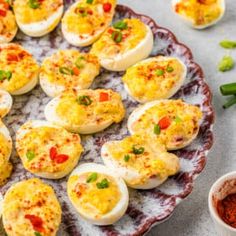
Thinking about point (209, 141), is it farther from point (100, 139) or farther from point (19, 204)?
point (19, 204)

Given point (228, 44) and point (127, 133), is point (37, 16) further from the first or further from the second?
point (228, 44)

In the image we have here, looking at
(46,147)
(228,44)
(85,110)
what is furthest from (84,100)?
(228,44)

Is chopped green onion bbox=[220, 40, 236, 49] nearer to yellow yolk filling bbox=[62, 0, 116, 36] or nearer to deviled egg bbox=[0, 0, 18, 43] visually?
yellow yolk filling bbox=[62, 0, 116, 36]

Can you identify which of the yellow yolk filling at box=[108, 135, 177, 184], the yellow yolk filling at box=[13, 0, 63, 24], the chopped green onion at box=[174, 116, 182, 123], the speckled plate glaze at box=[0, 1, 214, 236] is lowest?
the speckled plate glaze at box=[0, 1, 214, 236]

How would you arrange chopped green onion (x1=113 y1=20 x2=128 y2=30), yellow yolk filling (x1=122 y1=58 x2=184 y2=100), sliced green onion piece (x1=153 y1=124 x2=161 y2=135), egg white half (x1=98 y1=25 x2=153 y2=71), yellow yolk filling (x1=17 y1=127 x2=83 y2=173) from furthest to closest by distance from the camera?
chopped green onion (x1=113 y1=20 x2=128 y2=30)
egg white half (x1=98 y1=25 x2=153 y2=71)
yellow yolk filling (x1=122 y1=58 x2=184 y2=100)
sliced green onion piece (x1=153 y1=124 x2=161 y2=135)
yellow yolk filling (x1=17 y1=127 x2=83 y2=173)

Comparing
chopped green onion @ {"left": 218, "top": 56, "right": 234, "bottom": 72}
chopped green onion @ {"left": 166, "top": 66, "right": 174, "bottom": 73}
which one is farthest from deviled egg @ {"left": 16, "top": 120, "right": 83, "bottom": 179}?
chopped green onion @ {"left": 218, "top": 56, "right": 234, "bottom": 72}

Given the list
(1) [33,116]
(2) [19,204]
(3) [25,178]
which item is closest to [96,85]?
(1) [33,116]

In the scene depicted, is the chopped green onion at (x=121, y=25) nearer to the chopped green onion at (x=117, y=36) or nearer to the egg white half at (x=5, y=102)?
the chopped green onion at (x=117, y=36)

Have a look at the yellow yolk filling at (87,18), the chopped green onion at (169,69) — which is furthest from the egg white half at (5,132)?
the chopped green onion at (169,69)
